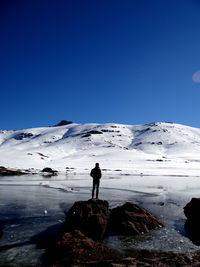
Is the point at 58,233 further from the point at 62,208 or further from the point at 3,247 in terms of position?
the point at 62,208

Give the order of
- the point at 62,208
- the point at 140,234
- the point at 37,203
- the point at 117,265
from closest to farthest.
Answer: the point at 117,265 < the point at 140,234 < the point at 62,208 < the point at 37,203

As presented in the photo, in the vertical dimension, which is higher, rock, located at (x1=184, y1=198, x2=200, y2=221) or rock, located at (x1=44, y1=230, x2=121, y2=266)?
rock, located at (x1=184, y1=198, x2=200, y2=221)

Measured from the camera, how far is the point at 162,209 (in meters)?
18.0

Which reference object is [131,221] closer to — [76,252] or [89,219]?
[89,219]

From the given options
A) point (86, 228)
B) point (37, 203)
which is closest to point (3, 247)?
point (86, 228)

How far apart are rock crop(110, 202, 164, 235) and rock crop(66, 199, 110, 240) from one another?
2.10 ft

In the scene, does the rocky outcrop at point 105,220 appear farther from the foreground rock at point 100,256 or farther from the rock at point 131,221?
the foreground rock at point 100,256

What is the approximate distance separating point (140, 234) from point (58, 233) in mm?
3818

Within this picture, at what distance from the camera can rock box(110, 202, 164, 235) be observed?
39.8 ft

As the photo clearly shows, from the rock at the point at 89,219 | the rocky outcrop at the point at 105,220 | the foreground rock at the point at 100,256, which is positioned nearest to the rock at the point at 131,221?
the rocky outcrop at the point at 105,220

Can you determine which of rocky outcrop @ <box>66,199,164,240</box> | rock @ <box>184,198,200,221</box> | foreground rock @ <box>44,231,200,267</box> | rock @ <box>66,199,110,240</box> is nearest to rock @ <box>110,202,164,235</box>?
rocky outcrop @ <box>66,199,164,240</box>

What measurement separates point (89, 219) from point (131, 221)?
2344 millimetres

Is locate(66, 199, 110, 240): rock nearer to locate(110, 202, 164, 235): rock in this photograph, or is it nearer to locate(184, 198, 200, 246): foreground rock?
locate(110, 202, 164, 235): rock

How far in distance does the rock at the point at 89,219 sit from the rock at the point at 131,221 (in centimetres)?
64
